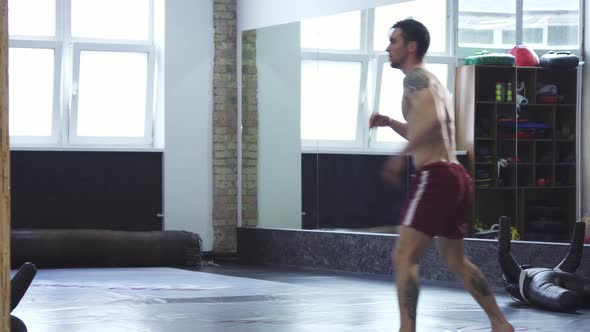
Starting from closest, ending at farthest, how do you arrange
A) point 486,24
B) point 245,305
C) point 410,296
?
point 410,296, point 245,305, point 486,24

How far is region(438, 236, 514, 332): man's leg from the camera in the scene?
4.94 m

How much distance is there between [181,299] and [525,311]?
8.13 ft

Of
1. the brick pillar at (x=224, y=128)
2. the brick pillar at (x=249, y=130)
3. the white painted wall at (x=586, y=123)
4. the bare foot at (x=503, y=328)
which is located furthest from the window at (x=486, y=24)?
the bare foot at (x=503, y=328)

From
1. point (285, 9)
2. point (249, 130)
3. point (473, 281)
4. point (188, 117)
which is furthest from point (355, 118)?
point (473, 281)

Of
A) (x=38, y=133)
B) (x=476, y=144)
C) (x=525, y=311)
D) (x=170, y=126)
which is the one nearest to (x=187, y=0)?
(x=170, y=126)

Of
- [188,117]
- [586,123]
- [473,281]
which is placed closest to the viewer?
[473,281]

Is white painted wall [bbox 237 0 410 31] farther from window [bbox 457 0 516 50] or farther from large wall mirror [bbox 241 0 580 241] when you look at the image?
window [bbox 457 0 516 50]

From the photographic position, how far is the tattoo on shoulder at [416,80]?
5043mm

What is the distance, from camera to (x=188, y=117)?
1203cm

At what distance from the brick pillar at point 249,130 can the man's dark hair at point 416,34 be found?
696cm

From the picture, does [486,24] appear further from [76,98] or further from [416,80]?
[76,98]

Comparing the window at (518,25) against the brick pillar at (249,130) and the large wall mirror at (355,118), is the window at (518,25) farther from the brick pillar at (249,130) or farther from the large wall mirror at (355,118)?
the brick pillar at (249,130)

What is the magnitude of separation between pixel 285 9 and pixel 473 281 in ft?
22.8

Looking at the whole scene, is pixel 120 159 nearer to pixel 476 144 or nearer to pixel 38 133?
pixel 38 133
